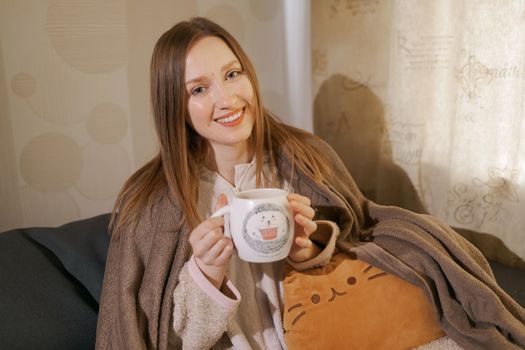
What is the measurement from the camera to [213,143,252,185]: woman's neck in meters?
1.14

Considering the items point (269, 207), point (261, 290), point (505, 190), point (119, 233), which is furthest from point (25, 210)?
point (505, 190)

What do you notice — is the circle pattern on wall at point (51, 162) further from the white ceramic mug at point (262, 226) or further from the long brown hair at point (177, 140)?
the white ceramic mug at point (262, 226)

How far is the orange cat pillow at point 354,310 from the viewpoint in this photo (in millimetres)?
974

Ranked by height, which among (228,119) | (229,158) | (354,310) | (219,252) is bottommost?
(354,310)

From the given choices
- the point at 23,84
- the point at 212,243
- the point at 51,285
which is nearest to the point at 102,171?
the point at 23,84

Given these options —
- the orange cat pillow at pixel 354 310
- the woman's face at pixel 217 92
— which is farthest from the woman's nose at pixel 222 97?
the orange cat pillow at pixel 354 310

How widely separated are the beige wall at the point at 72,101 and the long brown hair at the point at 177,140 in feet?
1.01

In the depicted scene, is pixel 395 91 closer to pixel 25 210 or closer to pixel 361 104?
pixel 361 104

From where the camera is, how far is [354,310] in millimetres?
985

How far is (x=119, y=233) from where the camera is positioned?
1.05 metres

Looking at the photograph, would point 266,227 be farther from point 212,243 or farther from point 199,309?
point 199,309

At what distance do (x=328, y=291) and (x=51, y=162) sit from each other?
86 centimetres

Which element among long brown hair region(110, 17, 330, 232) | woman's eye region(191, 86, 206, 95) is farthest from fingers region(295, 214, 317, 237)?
woman's eye region(191, 86, 206, 95)

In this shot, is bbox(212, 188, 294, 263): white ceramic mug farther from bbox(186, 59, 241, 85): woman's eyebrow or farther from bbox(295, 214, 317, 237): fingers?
bbox(186, 59, 241, 85): woman's eyebrow
